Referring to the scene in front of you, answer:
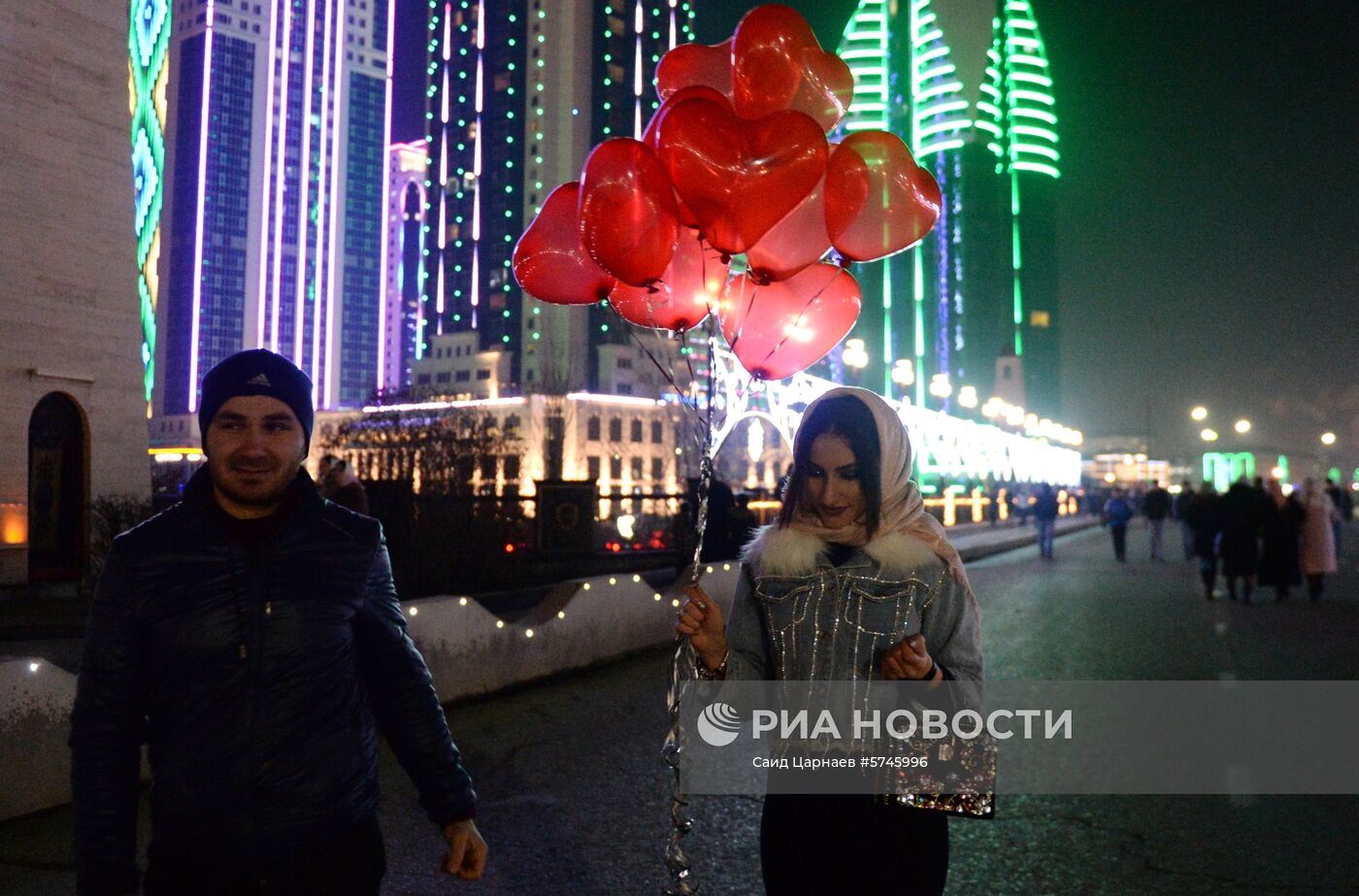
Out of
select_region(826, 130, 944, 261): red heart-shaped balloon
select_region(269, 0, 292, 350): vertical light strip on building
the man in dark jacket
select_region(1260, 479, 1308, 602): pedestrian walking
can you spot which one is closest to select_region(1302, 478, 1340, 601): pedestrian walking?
select_region(1260, 479, 1308, 602): pedestrian walking

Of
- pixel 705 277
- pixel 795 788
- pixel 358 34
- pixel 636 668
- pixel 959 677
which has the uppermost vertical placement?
pixel 358 34

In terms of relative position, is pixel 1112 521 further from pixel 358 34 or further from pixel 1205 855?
pixel 358 34

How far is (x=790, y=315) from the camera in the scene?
4.71m

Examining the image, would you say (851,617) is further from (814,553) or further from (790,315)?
(790,315)

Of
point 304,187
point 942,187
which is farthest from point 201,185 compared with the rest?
point 942,187

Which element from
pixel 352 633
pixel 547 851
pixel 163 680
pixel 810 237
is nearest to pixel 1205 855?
pixel 547 851

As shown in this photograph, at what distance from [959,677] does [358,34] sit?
172082mm

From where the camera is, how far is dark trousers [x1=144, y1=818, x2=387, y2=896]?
2139mm

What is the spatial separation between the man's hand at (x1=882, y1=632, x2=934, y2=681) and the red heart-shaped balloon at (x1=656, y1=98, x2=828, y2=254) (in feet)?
6.34

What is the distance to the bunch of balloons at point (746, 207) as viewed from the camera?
12.3 ft

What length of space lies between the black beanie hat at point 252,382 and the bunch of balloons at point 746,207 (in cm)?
184

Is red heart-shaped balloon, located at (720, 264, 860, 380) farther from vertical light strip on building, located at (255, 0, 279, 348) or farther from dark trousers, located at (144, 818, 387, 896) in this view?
vertical light strip on building, located at (255, 0, 279, 348)

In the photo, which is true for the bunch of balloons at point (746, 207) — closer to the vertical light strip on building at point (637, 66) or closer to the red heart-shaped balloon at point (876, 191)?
the red heart-shaped balloon at point (876, 191)

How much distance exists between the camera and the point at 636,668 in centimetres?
977
